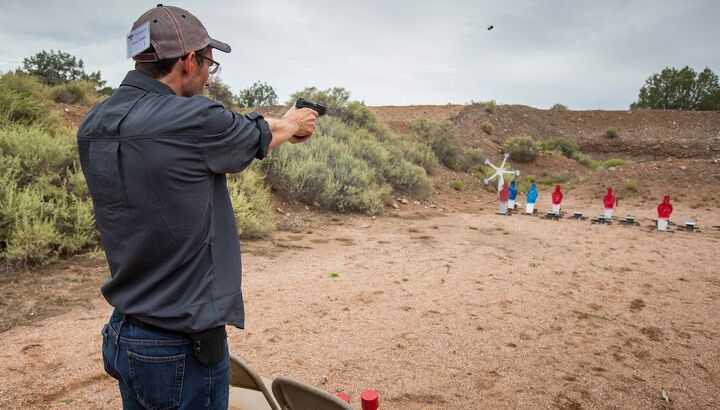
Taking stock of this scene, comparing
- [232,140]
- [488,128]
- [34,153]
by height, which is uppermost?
[488,128]

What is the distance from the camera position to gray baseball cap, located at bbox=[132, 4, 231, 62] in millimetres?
1533

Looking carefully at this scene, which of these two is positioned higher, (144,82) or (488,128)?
(488,128)

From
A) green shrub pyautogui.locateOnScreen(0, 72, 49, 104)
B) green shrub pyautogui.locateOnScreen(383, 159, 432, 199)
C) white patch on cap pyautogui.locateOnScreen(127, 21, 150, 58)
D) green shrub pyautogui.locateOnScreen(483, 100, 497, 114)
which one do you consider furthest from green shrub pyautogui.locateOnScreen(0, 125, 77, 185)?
green shrub pyautogui.locateOnScreen(483, 100, 497, 114)

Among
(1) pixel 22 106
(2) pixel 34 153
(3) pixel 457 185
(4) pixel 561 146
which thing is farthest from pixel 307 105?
(4) pixel 561 146

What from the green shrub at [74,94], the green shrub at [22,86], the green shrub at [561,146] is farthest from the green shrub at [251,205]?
the green shrub at [561,146]

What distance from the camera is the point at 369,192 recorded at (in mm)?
10703

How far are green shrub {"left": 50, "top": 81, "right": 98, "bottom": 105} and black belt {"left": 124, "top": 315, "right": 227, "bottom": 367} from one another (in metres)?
13.4

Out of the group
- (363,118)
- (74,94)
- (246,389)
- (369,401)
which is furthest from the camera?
(363,118)

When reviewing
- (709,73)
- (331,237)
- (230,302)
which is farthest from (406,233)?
(709,73)

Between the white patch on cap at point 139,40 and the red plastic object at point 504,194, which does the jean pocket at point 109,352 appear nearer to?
the white patch on cap at point 139,40

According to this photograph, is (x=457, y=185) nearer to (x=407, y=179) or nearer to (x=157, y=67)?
(x=407, y=179)

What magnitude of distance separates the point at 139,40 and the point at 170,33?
11 cm

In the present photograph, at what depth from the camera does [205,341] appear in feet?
5.06

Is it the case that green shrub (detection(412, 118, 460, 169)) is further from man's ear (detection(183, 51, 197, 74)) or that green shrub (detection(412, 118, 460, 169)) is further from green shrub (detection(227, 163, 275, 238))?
man's ear (detection(183, 51, 197, 74))
